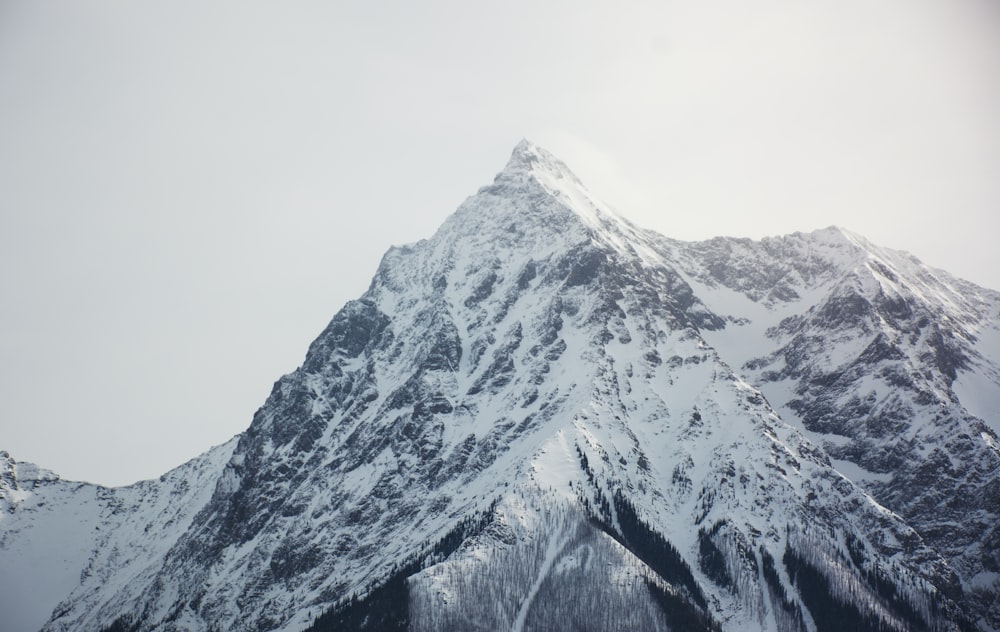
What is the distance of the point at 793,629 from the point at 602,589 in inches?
1753

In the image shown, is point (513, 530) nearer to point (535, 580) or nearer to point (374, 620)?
point (535, 580)

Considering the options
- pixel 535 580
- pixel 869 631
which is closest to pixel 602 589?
pixel 535 580

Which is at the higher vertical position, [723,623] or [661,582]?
[661,582]

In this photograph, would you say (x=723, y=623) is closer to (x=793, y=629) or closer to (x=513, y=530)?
(x=793, y=629)

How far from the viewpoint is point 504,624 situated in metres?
183

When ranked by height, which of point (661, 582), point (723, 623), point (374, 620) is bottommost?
point (723, 623)

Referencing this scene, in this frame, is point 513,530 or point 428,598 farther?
point 513,530

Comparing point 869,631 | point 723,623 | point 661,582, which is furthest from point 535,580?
point 869,631

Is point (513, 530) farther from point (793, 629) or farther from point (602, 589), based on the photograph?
point (793, 629)

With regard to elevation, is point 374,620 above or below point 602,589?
above

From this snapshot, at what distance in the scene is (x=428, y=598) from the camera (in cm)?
18150

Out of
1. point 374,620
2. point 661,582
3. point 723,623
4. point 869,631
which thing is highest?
point 374,620

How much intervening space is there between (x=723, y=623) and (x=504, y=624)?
1930 inches

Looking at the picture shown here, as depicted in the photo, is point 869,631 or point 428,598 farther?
point 869,631
